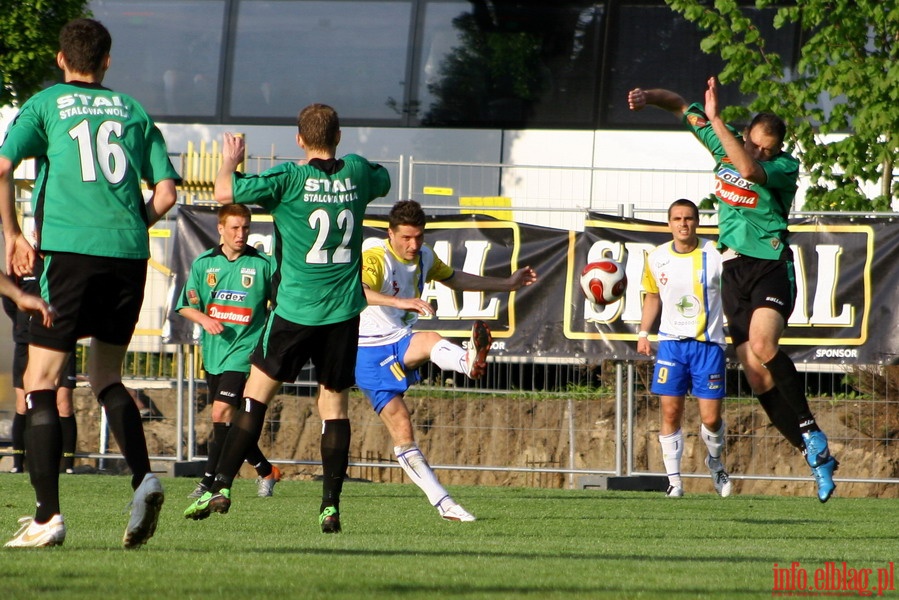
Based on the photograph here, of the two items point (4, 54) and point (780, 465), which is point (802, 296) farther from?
point (4, 54)

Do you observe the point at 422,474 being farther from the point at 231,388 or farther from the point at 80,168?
the point at 80,168

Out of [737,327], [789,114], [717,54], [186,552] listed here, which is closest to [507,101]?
[717,54]

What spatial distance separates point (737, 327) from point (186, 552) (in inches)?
165

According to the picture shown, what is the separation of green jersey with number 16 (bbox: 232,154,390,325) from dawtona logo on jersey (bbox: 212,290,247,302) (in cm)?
375

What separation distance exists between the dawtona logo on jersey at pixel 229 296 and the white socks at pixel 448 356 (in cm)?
256

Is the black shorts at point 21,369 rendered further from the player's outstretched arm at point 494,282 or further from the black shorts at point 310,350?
the black shorts at point 310,350

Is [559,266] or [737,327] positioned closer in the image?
[737,327]

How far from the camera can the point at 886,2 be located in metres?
15.3

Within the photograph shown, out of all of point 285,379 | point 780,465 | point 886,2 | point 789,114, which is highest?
point 886,2

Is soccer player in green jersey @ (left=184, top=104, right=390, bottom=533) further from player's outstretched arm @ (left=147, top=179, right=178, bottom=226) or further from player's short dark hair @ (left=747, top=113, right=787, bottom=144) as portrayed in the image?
player's short dark hair @ (left=747, top=113, right=787, bottom=144)

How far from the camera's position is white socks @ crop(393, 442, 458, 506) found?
8.66m

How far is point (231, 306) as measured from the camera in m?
11.1

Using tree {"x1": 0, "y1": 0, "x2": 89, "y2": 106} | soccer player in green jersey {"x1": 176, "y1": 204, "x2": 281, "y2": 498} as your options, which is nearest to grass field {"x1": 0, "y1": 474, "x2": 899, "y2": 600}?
soccer player in green jersey {"x1": 176, "y1": 204, "x2": 281, "y2": 498}

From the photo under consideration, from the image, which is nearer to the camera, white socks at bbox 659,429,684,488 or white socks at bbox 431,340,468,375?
white socks at bbox 431,340,468,375
